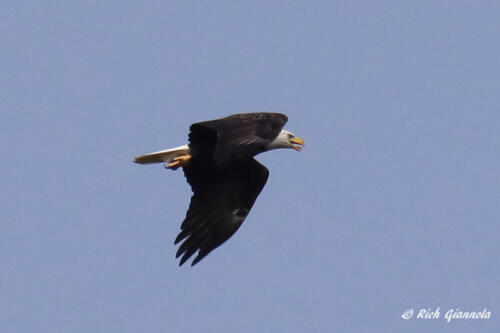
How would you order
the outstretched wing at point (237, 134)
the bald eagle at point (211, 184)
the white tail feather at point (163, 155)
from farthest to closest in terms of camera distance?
1. the white tail feather at point (163, 155)
2. the bald eagle at point (211, 184)
3. the outstretched wing at point (237, 134)

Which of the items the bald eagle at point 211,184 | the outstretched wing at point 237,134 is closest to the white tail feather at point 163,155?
the bald eagle at point 211,184

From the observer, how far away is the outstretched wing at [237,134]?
49.9 feet

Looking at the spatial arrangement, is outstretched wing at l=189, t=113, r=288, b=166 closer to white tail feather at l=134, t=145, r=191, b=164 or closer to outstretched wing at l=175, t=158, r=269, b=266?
white tail feather at l=134, t=145, r=191, b=164

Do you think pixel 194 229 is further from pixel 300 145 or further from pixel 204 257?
pixel 300 145

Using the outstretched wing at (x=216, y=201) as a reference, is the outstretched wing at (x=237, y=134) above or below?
above

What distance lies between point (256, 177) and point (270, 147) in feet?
1.76

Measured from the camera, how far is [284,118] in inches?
654

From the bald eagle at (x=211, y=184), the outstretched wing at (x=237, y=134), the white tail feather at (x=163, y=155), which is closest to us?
the outstretched wing at (x=237, y=134)

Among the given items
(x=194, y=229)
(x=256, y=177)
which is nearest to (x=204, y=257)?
(x=194, y=229)

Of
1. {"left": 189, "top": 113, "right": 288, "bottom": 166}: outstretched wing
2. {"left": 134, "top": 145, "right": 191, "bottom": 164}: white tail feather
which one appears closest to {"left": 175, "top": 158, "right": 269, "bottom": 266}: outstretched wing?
{"left": 134, "top": 145, "right": 191, "bottom": 164}: white tail feather

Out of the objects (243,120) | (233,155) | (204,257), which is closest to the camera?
(233,155)

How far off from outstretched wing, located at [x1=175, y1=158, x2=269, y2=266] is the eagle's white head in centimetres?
44

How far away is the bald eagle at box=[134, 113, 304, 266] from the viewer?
56.8 ft

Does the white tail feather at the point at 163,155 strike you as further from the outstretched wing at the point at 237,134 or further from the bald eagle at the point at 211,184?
Result: the outstretched wing at the point at 237,134
